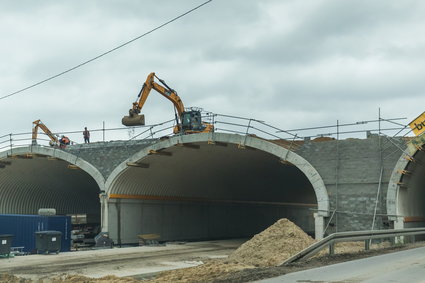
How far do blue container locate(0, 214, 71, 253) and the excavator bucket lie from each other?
7.50m

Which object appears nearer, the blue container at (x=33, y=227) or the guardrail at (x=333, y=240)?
the guardrail at (x=333, y=240)

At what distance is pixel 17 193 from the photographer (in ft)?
124

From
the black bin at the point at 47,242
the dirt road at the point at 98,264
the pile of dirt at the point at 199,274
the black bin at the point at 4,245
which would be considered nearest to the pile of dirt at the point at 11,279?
the dirt road at the point at 98,264

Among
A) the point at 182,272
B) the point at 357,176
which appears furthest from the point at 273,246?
the point at 357,176

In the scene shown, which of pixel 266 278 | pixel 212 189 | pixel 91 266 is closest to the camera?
pixel 266 278

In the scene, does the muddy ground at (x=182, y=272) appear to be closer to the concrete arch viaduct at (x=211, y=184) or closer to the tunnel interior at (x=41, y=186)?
the concrete arch viaduct at (x=211, y=184)

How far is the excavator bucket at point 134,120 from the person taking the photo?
103ft

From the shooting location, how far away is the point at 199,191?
35.8 m

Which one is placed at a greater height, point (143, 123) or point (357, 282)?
point (143, 123)

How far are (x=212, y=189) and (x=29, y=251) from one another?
46.4 ft

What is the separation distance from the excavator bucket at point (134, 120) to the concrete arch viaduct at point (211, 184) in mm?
1814

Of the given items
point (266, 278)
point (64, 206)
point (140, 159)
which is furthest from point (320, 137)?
point (64, 206)

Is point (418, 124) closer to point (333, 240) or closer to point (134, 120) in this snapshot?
point (333, 240)

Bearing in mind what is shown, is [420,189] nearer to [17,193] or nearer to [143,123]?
[143,123]
